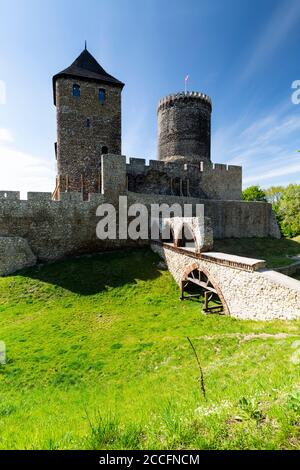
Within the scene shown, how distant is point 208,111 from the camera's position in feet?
97.7

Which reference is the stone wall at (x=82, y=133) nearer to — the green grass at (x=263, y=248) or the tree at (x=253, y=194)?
the green grass at (x=263, y=248)

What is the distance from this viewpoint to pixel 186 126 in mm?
28641

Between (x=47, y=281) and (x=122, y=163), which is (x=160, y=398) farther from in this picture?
(x=122, y=163)

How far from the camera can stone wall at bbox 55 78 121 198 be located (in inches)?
853

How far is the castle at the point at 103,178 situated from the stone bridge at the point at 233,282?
5.86 metres

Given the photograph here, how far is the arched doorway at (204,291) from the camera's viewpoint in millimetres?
12008

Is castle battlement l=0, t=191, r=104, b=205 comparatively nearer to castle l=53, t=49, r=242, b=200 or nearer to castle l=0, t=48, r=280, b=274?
castle l=0, t=48, r=280, b=274

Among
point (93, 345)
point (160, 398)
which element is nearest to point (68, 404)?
point (160, 398)

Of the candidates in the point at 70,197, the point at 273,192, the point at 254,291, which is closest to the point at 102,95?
the point at 70,197

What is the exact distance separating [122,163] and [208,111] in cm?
1650

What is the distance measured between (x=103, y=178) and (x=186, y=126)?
14863mm

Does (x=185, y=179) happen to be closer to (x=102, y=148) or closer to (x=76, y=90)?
(x=102, y=148)

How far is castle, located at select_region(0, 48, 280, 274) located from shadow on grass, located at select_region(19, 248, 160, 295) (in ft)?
4.31

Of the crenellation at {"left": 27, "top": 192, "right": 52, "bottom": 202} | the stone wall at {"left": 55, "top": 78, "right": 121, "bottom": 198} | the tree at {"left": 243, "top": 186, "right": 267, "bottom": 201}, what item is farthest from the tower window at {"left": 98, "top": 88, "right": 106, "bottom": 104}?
the tree at {"left": 243, "top": 186, "right": 267, "bottom": 201}
